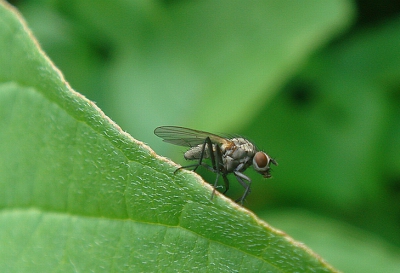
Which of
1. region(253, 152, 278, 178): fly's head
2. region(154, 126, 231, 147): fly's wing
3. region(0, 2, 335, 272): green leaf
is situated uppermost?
region(253, 152, 278, 178): fly's head

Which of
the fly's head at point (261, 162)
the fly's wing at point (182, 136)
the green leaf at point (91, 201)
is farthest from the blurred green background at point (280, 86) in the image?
the green leaf at point (91, 201)

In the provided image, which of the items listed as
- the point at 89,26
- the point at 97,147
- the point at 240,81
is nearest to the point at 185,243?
the point at 97,147

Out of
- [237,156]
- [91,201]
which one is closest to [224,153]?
[237,156]

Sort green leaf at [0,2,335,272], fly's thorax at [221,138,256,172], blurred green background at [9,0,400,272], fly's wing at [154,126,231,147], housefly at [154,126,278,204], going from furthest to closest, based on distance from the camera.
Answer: blurred green background at [9,0,400,272], fly's thorax at [221,138,256,172], housefly at [154,126,278,204], fly's wing at [154,126,231,147], green leaf at [0,2,335,272]

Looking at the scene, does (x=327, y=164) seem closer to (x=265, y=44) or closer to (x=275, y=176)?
(x=275, y=176)

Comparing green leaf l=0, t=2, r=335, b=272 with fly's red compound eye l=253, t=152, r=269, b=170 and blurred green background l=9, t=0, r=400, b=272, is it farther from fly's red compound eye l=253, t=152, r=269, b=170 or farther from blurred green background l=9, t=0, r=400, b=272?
blurred green background l=9, t=0, r=400, b=272

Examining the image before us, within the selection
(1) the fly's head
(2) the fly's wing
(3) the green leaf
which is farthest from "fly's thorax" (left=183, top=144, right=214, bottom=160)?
(3) the green leaf
